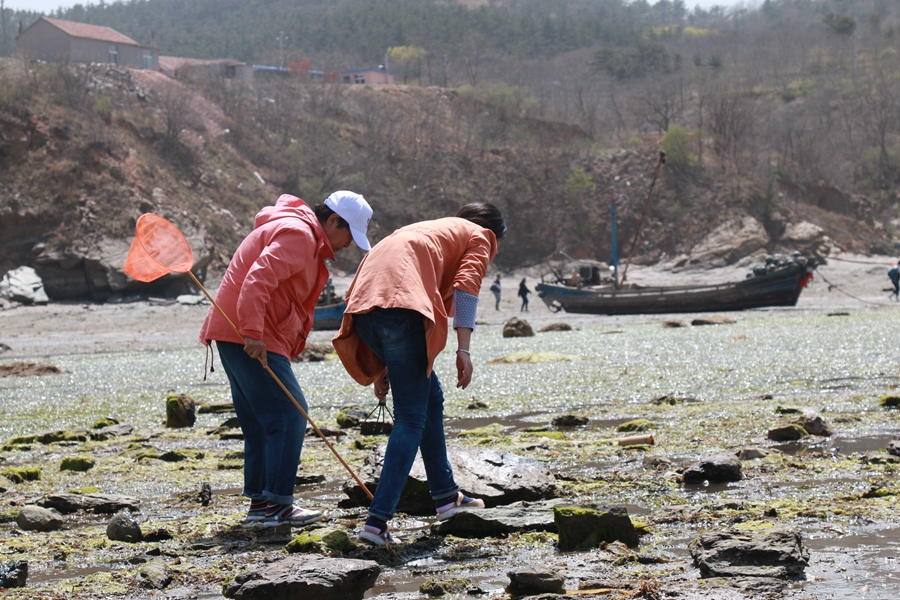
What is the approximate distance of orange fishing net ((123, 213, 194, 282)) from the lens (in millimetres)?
4777

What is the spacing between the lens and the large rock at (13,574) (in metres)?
3.38

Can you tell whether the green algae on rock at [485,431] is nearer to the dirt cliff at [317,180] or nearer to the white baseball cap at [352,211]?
the white baseball cap at [352,211]

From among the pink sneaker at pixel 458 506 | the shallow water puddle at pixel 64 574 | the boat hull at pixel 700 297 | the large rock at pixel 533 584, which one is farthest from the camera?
the boat hull at pixel 700 297

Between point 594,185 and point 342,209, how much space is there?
56.0 metres

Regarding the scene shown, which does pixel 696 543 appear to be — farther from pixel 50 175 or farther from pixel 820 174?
pixel 820 174

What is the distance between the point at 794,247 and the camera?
1937 inches

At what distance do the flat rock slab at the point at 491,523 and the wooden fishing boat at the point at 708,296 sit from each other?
29.0 m

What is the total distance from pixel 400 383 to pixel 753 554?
61.6 inches

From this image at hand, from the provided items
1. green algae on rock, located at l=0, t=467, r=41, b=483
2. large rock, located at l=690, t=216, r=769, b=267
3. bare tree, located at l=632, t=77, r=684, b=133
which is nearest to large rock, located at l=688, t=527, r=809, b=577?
green algae on rock, located at l=0, t=467, r=41, b=483

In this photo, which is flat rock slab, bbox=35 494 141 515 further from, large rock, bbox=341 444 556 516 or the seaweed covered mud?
large rock, bbox=341 444 556 516

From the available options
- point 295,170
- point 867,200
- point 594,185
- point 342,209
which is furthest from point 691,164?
point 342,209

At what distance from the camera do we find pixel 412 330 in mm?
3900

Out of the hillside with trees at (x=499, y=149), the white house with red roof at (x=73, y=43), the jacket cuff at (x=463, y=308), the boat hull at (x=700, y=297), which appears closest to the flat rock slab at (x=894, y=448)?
the jacket cuff at (x=463, y=308)

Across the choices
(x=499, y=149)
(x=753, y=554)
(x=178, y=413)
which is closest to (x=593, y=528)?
(x=753, y=554)
